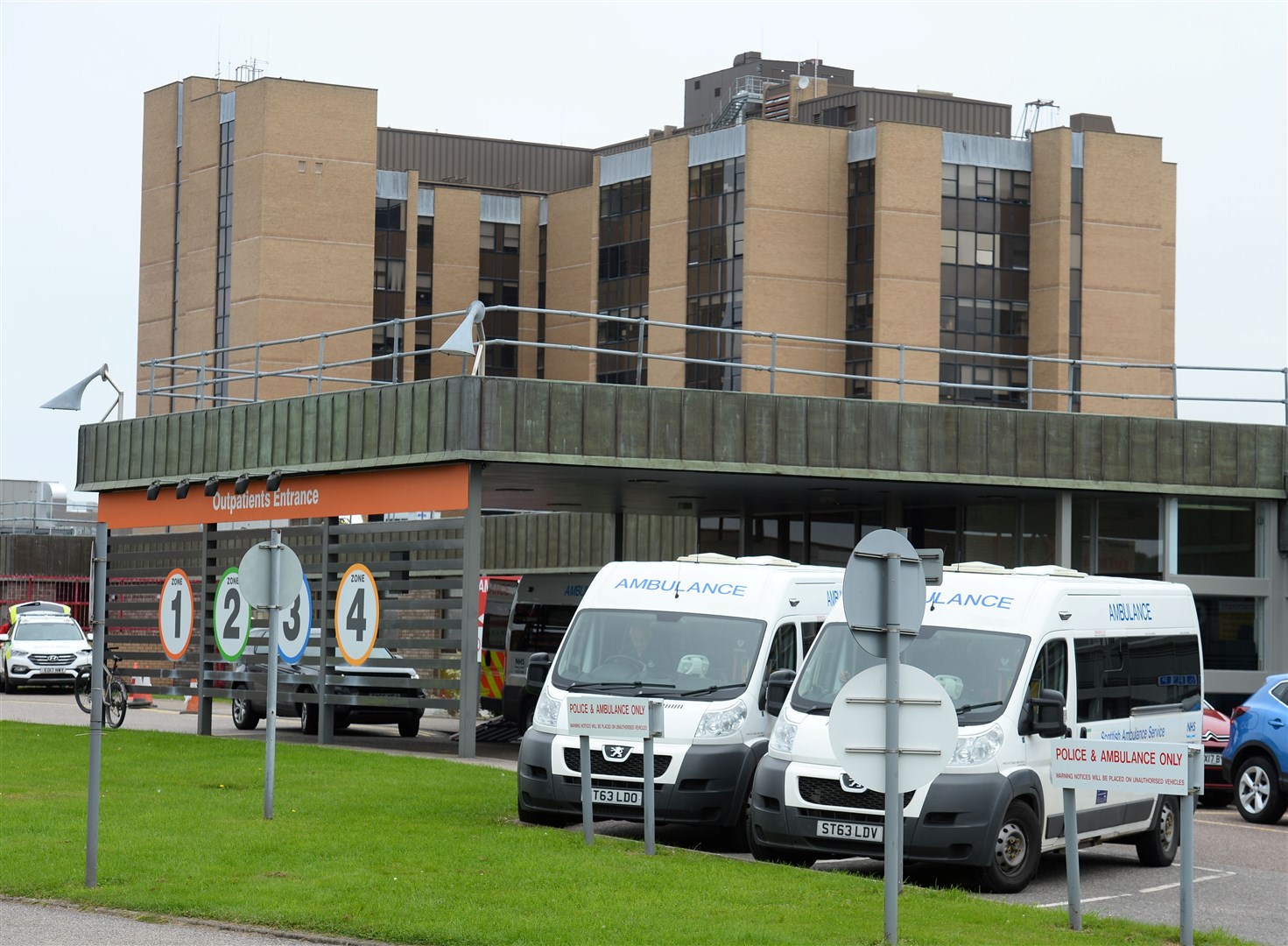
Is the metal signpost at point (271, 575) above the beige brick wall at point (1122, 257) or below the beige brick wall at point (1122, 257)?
below

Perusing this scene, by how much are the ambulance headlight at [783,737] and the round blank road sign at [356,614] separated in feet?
37.0

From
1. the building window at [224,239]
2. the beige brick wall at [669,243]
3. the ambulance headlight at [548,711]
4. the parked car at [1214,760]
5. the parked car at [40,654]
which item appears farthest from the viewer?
the building window at [224,239]

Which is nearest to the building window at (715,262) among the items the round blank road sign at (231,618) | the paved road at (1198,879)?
the round blank road sign at (231,618)

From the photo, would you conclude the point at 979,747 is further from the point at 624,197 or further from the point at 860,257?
the point at 624,197

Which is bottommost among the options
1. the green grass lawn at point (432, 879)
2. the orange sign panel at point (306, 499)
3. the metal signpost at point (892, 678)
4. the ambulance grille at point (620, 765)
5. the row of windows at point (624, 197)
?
the green grass lawn at point (432, 879)

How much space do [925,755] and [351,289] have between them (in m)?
83.4

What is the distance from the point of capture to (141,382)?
324ft

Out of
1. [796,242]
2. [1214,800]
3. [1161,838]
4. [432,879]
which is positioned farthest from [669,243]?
[432,879]

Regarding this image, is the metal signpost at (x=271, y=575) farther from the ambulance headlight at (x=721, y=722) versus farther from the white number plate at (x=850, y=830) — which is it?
the white number plate at (x=850, y=830)

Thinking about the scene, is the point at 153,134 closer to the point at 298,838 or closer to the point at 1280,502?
the point at 1280,502

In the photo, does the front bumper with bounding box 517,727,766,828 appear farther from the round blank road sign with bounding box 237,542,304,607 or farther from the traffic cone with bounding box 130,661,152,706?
the traffic cone with bounding box 130,661,152,706

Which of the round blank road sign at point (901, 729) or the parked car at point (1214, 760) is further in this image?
the parked car at point (1214, 760)

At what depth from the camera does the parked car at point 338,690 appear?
24.9 meters

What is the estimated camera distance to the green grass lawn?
10.7 meters
